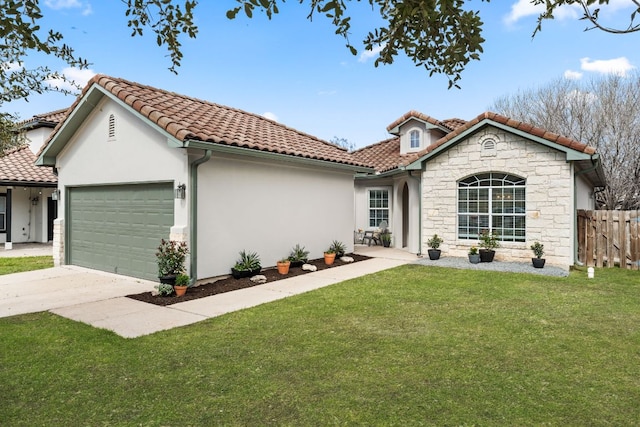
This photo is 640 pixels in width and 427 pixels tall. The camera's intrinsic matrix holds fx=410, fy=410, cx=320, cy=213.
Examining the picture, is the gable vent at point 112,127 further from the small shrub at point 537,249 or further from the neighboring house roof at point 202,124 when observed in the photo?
the small shrub at point 537,249

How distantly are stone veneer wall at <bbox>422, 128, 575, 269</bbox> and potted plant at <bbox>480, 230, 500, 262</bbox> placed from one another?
27cm

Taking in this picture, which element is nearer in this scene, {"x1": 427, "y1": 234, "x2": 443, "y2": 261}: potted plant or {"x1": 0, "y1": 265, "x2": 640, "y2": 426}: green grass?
{"x1": 0, "y1": 265, "x2": 640, "y2": 426}: green grass

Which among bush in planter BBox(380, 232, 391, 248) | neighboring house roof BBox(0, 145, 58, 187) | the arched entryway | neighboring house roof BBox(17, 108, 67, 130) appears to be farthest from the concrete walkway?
neighboring house roof BBox(17, 108, 67, 130)

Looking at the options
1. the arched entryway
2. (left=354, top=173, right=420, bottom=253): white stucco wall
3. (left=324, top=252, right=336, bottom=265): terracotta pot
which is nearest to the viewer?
(left=324, top=252, right=336, bottom=265): terracotta pot

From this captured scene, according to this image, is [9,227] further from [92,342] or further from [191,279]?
[92,342]

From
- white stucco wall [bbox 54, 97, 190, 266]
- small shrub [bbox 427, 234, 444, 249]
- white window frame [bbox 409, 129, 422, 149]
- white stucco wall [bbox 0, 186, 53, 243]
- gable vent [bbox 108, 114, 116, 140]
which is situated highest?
white window frame [bbox 409, 129, 422, 149]

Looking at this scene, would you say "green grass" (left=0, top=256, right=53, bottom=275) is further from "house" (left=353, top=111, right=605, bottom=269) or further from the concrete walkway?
"house" (left=353, top=111, right=605, bottom=269)

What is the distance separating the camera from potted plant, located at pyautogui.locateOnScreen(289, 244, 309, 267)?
1174cm

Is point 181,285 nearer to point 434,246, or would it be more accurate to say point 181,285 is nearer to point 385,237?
point 434,246

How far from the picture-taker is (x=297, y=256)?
1186cm

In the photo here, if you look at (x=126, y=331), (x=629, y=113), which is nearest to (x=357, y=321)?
(x=126, y=331)

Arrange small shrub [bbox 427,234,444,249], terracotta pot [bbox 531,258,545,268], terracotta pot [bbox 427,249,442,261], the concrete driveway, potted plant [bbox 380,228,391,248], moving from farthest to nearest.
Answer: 1. potted plant [bbox 380,228,391,248]
2. small shrub [bbox 427,234,444,249]
3. terracotta pot [bbox 427,249,442,261]
4. terracotta pot [bbox 531,258,545,268]
5. the concrete driveway

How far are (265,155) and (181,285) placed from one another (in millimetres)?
3859

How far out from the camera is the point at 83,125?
1160 cm
